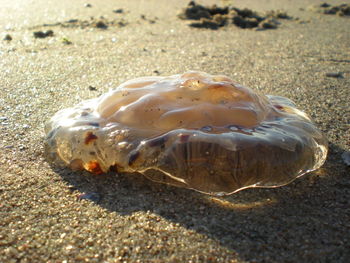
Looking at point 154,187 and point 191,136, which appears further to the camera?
point 154,187

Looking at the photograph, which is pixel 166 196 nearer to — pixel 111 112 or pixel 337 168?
pixel 111 112

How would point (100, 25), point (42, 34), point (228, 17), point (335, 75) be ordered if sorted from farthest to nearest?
point (228, 17)
point (100, 25)
point (42, 34)
point (335, 75)

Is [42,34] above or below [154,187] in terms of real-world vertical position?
above

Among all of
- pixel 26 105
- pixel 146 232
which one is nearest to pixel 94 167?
pixel 146 232

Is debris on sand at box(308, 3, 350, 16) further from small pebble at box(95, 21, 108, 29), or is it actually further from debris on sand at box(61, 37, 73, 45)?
debris on sand at box(61, 37, 73, 45)

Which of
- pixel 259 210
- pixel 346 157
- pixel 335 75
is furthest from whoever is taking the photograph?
pixel 335 75

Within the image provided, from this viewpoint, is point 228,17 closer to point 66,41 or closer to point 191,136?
point 66,41

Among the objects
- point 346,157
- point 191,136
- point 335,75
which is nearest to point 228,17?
point 335,75
